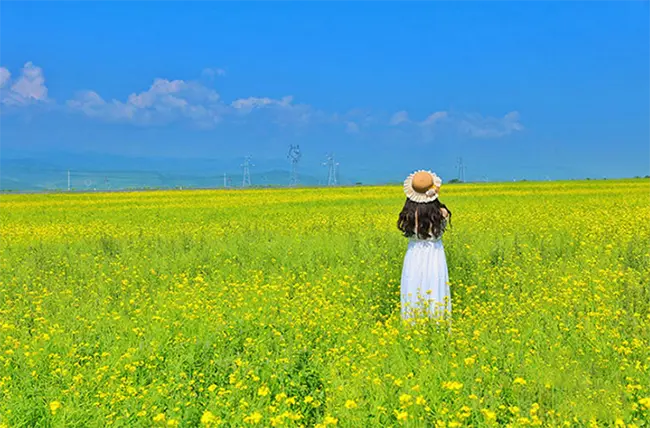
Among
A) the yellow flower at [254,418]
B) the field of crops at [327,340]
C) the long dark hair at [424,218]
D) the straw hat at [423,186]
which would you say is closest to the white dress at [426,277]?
the long dark hair at [424,218]

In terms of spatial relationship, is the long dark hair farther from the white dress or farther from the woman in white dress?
the white dress

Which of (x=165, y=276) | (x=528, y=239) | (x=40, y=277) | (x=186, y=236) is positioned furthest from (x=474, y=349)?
(x=186, y=236)

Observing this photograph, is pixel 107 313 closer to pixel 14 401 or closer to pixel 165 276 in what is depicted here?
pixel 165 276

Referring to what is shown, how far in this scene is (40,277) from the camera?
11.5m

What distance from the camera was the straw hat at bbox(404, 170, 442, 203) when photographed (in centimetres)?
735

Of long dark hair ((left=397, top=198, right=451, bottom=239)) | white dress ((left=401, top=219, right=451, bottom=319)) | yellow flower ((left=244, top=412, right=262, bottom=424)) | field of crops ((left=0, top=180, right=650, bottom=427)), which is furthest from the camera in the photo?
white dress ((left=401, top=219, right=451, bottom=319))

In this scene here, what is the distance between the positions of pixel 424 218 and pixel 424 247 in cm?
47

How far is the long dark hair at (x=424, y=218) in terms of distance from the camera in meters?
7.29

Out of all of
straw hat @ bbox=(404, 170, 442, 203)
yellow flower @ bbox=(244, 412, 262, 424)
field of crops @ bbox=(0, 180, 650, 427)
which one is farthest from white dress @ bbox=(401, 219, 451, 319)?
yellow flower @ bbox=(244, 412, 262, 424)

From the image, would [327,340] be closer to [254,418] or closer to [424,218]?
[424,218]

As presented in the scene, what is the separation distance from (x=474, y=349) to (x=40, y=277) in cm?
1001

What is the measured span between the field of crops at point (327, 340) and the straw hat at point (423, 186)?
5.83 feet

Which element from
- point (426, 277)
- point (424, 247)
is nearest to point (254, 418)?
point (426, 277)

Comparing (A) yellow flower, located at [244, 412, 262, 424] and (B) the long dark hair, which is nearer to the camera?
(A) yellow flower, located at [244, 412, 262, 424]
